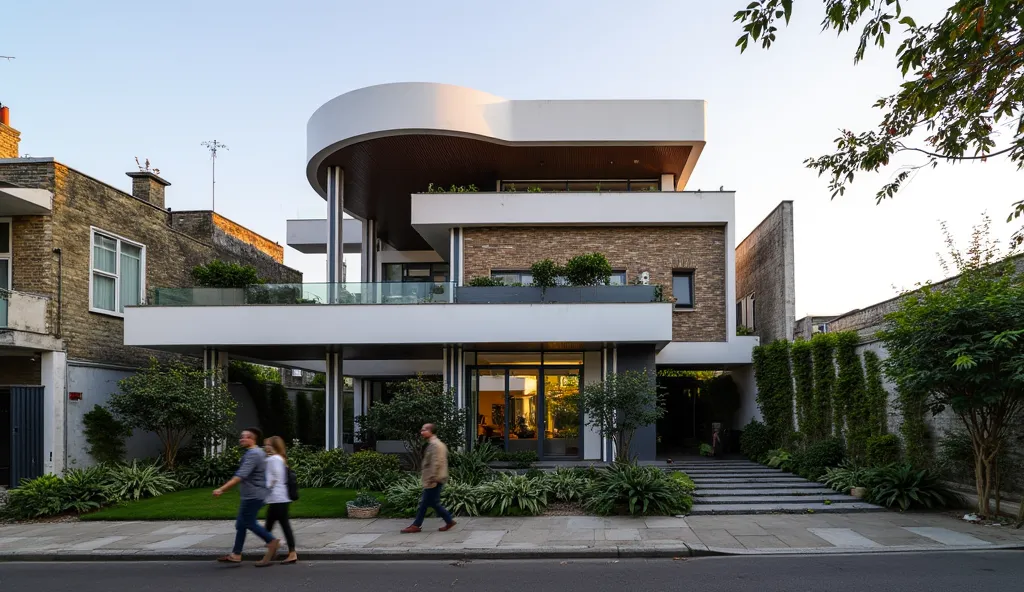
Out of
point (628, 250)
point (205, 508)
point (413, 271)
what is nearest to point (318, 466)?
point (205, 508)

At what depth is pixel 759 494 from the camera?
1403cm

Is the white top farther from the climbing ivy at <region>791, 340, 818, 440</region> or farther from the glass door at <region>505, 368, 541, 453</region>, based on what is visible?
the climbing ivy at <region>791, 340, 818, 440</region>

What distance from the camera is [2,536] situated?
11703mm

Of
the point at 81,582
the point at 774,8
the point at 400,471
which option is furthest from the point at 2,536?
the point at 774,8

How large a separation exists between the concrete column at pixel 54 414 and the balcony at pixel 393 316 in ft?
5.16

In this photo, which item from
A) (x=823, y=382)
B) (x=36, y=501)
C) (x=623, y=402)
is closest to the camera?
(x=36, y=501)

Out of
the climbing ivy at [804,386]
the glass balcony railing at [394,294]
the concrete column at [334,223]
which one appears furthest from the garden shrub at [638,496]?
the concrete column at [334,223]

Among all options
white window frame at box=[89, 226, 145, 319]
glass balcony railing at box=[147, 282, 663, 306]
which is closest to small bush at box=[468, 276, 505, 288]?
glass balcony railing at box=[147, 282, 663, 306]

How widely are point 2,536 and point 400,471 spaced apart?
7193mm

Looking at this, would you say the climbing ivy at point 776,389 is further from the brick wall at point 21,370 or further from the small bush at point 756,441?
the brick wall at point 21,370

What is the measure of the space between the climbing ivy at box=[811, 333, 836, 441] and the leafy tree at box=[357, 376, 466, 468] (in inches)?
320

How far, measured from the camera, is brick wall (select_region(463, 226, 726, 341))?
19469mm

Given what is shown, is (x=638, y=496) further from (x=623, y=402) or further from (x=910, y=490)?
(x=910, y=490)

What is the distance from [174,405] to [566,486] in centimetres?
875
